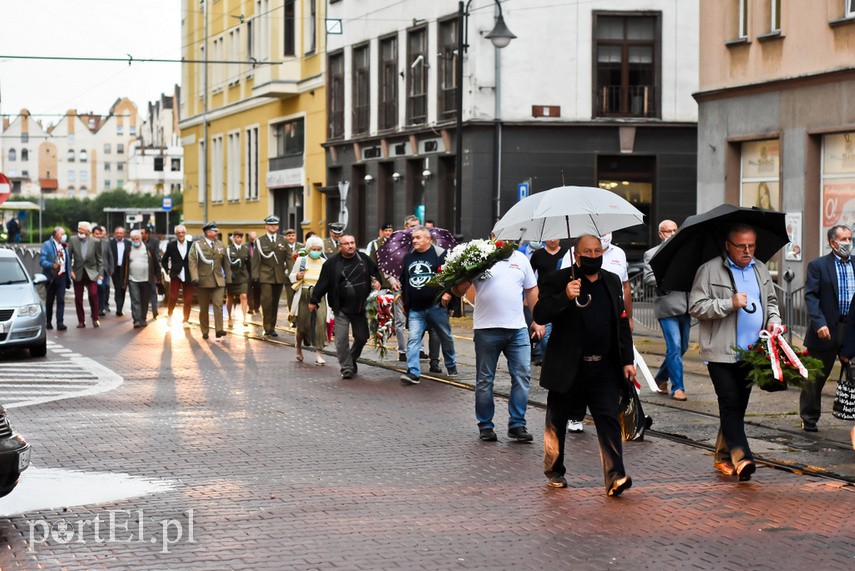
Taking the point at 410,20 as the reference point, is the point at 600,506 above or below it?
below

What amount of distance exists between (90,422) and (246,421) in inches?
54.8

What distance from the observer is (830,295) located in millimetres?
12383

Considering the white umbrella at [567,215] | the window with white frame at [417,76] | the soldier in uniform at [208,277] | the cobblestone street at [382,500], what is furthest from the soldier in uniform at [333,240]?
the window with white frame at [417,76]

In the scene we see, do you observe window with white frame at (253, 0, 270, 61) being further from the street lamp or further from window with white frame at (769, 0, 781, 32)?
window with white frame at (769, 0, 781, 32)

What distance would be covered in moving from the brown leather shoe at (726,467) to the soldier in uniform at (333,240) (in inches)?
424

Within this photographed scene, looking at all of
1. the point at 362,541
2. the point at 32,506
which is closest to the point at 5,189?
the point at 32,506

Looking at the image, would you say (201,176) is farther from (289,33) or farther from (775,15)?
(775,15)

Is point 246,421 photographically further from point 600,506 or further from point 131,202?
point 131,202

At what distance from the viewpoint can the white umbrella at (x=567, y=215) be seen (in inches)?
419

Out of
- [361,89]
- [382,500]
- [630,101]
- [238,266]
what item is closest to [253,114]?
[361,89]

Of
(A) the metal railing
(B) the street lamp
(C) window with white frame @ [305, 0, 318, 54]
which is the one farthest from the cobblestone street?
(C) window with white frame @ [305, 0, 318, 54]

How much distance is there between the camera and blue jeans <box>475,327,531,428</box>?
12031mm

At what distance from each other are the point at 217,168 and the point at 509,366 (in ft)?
162

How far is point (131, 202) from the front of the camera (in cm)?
14762
